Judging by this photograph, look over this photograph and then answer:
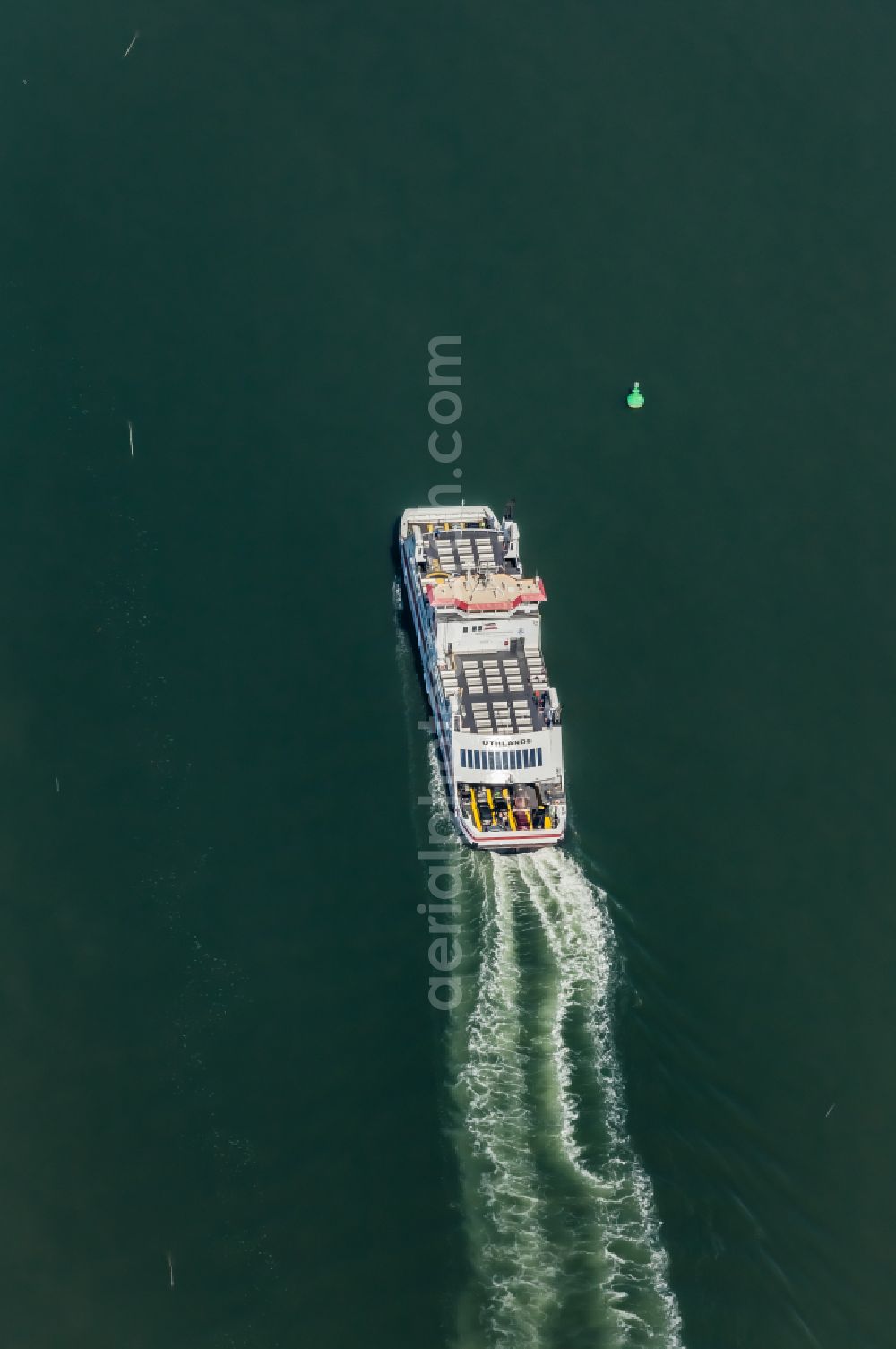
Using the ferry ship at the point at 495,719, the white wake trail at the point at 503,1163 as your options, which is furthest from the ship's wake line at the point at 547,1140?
the ferry ship at the point at 495,719

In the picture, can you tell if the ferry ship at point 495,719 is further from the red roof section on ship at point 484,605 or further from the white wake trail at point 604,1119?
the white wake trail at point 604,1119

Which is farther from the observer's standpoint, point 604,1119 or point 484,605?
point 484,605

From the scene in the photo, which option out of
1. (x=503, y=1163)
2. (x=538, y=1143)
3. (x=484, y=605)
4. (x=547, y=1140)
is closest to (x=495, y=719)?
(x=484, y=605)

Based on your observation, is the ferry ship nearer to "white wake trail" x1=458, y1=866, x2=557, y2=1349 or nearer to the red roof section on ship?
the red roof section on ship

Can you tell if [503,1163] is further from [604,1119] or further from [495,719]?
[495,719]

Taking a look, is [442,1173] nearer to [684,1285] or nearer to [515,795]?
[684,1285]

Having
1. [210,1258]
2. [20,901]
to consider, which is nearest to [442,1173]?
[210,1258]

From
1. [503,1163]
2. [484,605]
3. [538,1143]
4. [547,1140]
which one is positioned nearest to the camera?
[503,1163]

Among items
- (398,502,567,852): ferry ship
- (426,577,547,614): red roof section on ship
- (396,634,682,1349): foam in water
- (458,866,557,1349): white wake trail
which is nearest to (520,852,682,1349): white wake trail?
(396,634,682,1349): foam in water
